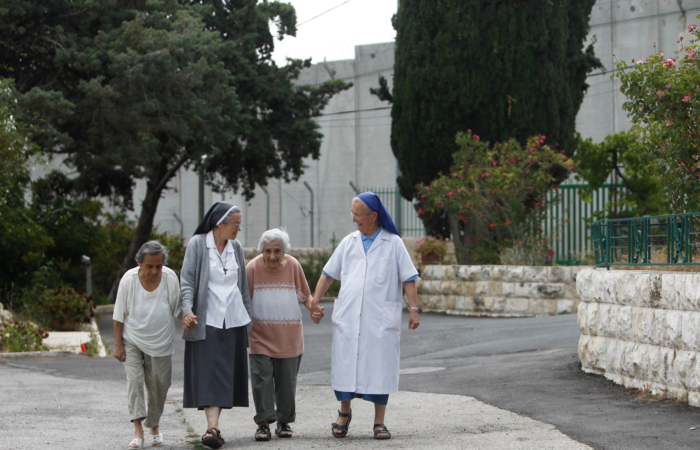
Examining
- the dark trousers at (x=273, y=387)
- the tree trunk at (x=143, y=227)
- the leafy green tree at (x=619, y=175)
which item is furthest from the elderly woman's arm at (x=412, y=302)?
the tree trunk at (x=143, y=227)

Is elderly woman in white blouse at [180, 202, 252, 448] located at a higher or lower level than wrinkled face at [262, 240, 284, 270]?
lower

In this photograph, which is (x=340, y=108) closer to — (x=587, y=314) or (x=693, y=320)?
(x=587, y=314)

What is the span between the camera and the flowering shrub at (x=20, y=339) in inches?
440

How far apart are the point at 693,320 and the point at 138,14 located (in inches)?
487

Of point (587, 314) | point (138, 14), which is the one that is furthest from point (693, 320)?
point (138, 14)

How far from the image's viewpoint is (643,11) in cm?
1973

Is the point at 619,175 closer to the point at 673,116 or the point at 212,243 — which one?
the point at 673,116

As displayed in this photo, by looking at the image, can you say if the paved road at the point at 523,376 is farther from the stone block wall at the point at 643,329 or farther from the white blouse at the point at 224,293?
the white blouse at the point at 224,293

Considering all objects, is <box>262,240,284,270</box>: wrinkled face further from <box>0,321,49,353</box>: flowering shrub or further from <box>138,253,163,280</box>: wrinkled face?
<box>0,321,49,353</box>: flowering shrub

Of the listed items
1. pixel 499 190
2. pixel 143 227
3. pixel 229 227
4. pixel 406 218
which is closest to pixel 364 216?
pixel 229 227

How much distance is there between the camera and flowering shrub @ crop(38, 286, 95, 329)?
1439 cm

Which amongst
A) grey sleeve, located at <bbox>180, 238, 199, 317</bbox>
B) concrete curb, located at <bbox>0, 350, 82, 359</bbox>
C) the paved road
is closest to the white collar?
grey sleeve, located at <bbox>180, 238, 199, 317</bbox>

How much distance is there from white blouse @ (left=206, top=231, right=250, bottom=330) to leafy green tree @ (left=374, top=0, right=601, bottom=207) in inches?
448

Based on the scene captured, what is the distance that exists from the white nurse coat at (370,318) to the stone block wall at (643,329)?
226 centimetres
